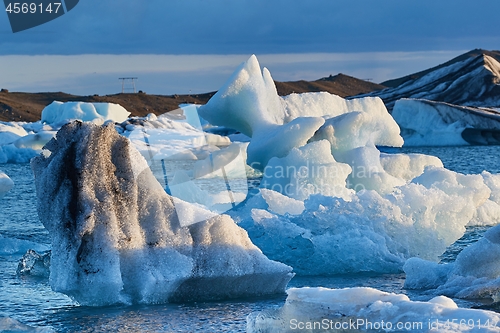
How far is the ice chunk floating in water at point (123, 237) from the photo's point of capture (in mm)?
6520

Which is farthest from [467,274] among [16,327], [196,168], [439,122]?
[439,122]

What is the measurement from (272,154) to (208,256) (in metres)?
7.61

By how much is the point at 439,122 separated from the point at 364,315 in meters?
28.5

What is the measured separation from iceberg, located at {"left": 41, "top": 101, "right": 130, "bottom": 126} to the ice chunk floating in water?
107 ft

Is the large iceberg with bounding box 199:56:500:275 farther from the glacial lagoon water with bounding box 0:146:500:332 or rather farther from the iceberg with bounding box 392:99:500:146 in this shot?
the iceberg with bounding box 392:99:500:146

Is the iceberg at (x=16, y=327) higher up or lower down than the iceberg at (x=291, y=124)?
lower down

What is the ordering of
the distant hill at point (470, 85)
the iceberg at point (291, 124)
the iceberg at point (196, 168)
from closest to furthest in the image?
the iceberg at point (196, 168) → the iceberg at point (291, 124) → the distant hill at point (470, 85)

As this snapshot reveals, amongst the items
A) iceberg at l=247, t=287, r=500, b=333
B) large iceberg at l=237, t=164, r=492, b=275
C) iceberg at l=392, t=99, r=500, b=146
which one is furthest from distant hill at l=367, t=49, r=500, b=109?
iceberg at l=247, t=287, r=500, b=333

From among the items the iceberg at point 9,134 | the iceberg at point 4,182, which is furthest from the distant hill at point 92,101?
the iceberg at point 4,182

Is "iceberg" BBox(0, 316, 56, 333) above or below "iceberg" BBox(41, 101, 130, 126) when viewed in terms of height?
below

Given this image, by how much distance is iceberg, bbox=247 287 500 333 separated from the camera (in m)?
5.01

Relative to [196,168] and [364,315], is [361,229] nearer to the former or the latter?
[364,315]

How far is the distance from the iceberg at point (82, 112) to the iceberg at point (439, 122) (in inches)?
601

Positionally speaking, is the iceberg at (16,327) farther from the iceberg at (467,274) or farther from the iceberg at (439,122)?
the iceberg at (439,122)
